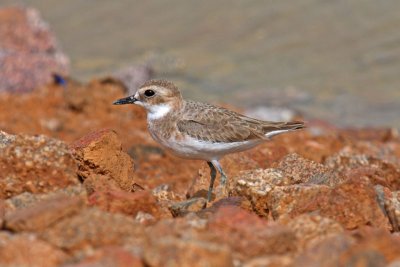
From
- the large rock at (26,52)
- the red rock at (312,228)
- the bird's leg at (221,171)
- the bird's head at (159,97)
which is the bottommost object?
the red rock at (312,228)

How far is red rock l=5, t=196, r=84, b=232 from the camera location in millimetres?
4586

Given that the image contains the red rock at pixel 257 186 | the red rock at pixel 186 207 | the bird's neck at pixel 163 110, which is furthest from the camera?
the bird's neck at pixel 163 110

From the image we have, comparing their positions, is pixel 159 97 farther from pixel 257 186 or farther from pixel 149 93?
pixel 257 186

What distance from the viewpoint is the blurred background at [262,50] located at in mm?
15664

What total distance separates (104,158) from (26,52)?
30.0ft

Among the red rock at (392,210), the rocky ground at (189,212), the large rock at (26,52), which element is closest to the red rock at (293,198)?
the rocky ground at (189,212)

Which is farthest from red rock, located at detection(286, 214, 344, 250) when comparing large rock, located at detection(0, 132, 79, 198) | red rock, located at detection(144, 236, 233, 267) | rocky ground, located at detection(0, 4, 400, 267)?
large rock, located at detection(0, 132, 79, 198)

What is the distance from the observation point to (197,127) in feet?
23.1

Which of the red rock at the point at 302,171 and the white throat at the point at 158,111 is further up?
the white throat at the point at 158,111

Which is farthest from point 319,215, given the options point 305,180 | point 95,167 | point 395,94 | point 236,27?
point 236,27

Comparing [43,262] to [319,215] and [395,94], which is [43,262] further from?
[395,94]

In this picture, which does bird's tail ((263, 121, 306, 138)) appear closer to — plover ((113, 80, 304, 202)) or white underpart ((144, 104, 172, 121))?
plover ((113, 80, 304, 202))

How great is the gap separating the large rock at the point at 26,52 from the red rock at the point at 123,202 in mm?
9503

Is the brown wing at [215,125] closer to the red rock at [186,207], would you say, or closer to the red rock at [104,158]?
the red rock at [104,158]
